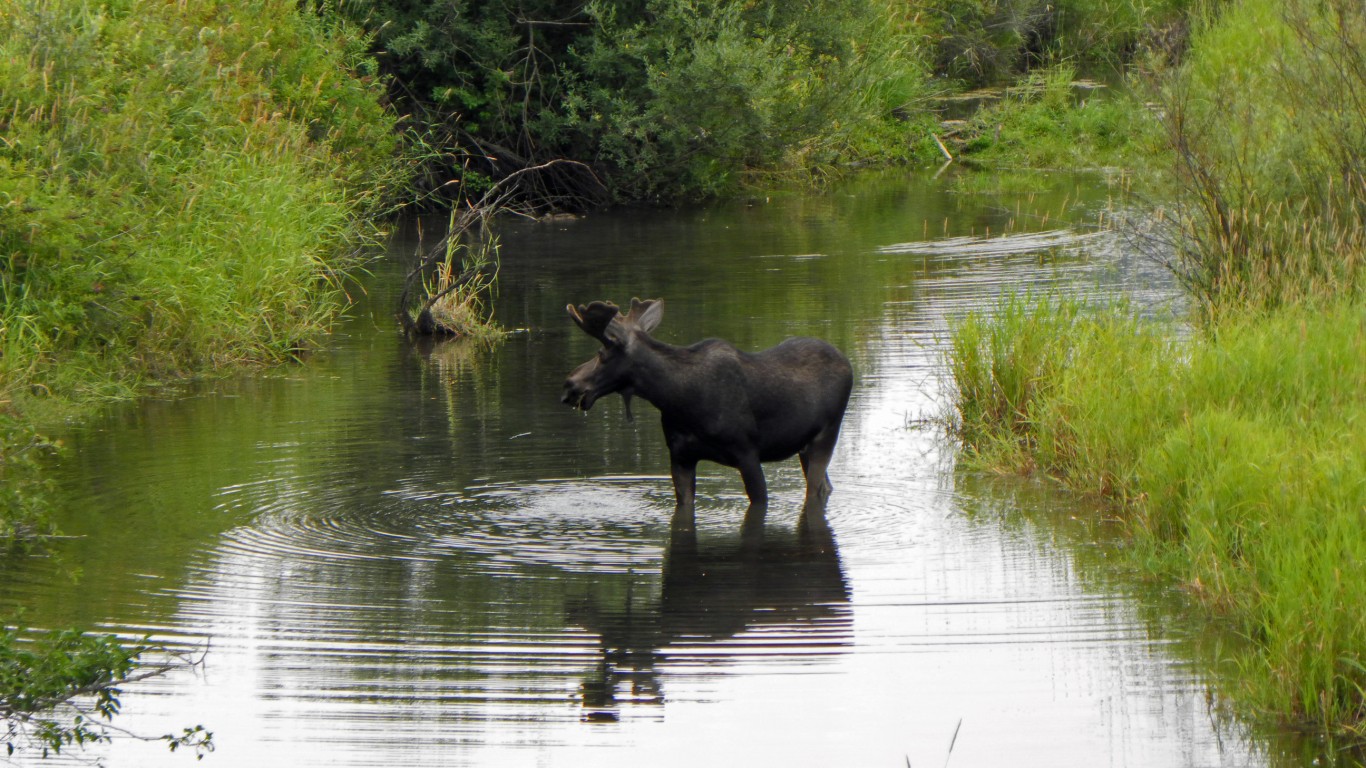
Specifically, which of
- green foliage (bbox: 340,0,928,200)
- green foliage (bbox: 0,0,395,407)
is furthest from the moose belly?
green foliage (bbox: 340,0,928,200)

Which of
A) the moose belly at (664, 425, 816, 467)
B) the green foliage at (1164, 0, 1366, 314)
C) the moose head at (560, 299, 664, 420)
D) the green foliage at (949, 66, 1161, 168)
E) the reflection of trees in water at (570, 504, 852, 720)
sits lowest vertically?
the reflection of trees in water at (570, 504, 852, 720)

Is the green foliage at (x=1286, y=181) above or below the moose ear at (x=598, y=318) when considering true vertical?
above

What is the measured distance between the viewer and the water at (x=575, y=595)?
636 centimetres

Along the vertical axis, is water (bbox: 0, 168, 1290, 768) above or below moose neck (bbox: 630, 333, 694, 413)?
below

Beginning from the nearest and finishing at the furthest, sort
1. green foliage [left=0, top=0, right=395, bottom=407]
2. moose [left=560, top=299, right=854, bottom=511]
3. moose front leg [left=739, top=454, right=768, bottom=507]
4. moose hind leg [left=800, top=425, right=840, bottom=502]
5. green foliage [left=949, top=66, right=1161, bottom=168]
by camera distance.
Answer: moose [left=560, top=299, right=854, bottom=511], moose front leg [left=739, top=454, right=768, bottom=507], moose hind leg [left=800, top=425, right=840, bottom=502], green foliage [left=0, top=0, right=395, bottom=407], green foliage [left=949, top=66, right=1161, bottom=168]

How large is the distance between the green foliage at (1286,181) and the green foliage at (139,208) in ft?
25.2

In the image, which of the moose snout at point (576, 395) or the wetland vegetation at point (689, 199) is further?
the moose snout at point (576, 395)

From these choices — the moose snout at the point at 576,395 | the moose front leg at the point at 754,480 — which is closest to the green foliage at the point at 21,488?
the moose snout at the point at 576,395

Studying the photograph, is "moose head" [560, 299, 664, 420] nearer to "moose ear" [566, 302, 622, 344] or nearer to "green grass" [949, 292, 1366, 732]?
"moose ear" [566, 302, 622, 344]

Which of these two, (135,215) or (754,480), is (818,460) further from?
(135,215)

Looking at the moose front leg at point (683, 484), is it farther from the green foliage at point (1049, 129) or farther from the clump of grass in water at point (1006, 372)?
the green foliage at point (1049, 129)

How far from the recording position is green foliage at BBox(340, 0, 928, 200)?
26406mm

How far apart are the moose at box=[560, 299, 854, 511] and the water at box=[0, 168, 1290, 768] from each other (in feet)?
1.14

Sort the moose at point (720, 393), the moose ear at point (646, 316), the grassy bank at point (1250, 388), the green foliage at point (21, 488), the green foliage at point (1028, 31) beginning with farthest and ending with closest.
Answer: the green foliage at point (1028, 31), the moose ear at point (646, 316), the moose at point (720, 393), the green foliage at point (21, 488), the grassy bank at point (1250, 388)
